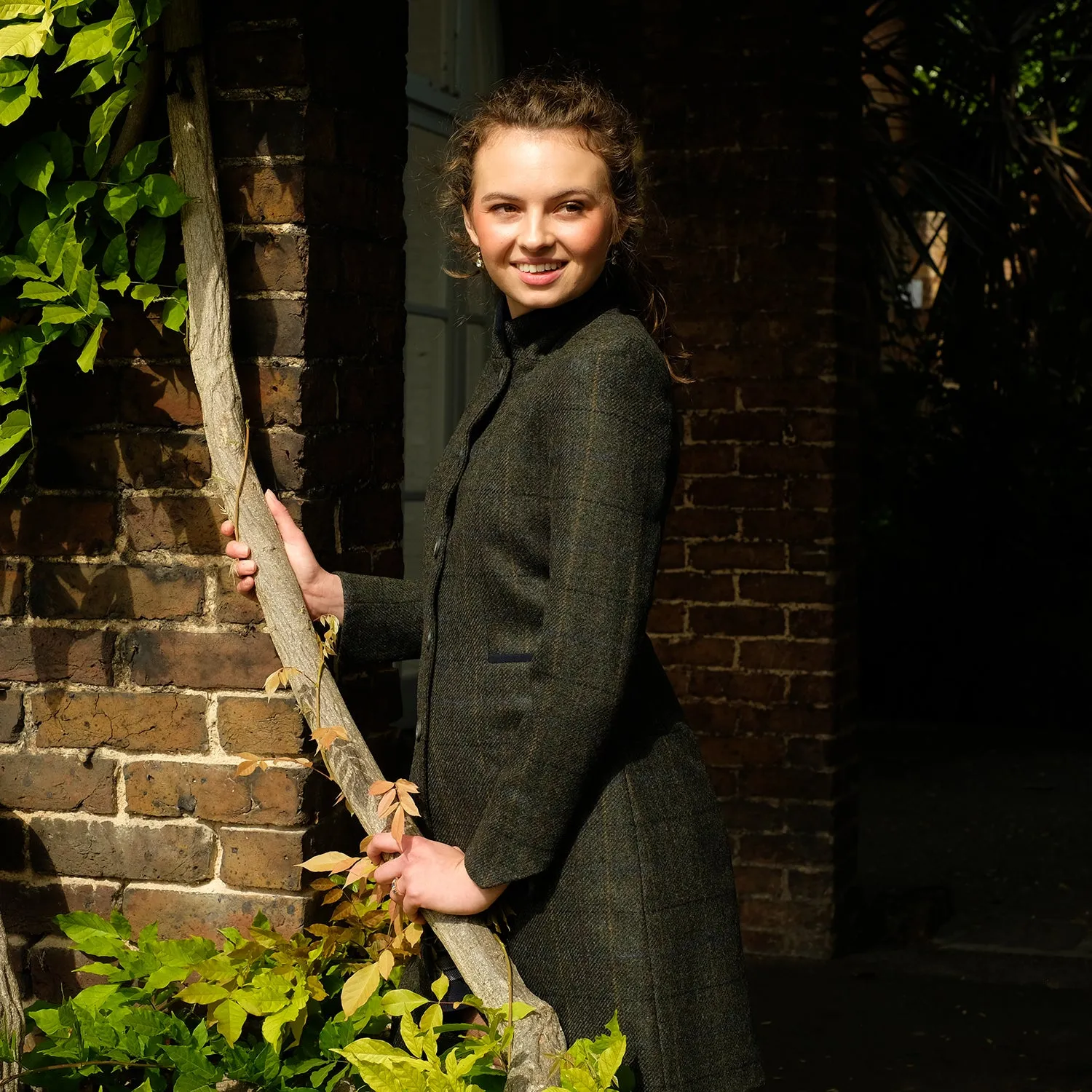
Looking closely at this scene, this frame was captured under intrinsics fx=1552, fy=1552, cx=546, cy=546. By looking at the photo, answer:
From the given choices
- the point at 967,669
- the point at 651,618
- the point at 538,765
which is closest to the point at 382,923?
the point at 538,765

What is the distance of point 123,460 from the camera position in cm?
231

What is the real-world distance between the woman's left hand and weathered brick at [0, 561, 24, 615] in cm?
80

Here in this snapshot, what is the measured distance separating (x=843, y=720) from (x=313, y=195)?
3.25m

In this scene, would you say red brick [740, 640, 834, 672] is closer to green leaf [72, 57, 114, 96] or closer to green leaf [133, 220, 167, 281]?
green leaf [133, 220, 167, 281]

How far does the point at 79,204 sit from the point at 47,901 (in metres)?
1.05

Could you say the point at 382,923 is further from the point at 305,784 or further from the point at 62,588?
the point at 62,588

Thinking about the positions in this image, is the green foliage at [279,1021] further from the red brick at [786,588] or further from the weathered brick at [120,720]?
the red brick at [786,588]

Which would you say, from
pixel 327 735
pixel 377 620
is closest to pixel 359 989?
pixel 327 735

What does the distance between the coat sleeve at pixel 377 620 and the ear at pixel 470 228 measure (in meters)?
0.51

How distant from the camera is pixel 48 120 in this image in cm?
222

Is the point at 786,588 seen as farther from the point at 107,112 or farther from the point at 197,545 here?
the point at 107,112

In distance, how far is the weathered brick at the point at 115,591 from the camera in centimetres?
230

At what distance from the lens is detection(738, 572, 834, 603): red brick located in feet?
15.9

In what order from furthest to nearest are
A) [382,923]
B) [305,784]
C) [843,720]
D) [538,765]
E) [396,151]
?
1. [843,720]
2. [396,151]
3. [305,784]
4. [382,923]
5. [538,765]
